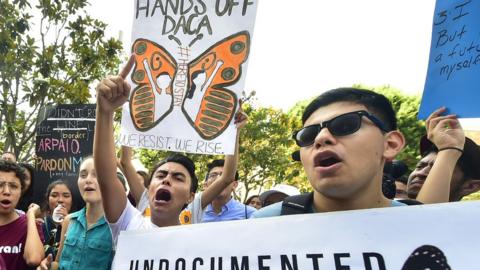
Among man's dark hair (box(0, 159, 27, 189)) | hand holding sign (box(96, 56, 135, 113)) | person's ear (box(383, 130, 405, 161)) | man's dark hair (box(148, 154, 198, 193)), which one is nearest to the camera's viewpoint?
person's ear (box(383, 130, 405, 161))

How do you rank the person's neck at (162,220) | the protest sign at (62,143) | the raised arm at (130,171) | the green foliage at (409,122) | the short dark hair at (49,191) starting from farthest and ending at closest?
the green foliage at (409,122) < the protest sign at (62,143) < the short dark hair at (49,191) < the raised arm at (130,171) < the person's neck at (162,220)

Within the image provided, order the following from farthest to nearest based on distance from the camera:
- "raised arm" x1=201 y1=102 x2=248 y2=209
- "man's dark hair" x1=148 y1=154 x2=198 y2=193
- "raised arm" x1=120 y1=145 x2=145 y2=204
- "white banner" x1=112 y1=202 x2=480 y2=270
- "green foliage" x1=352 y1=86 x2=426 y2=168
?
"green foliage" x1=352 y1=86 x2=426 y2=168 → "raised arm" x1=201 y1=102 x2=248 y2=209 → "raised arm" x1=120 y1=145 x2=145 y2=204 → "man's dark hair" x1=148 y1=154 x2=198 y2=193 → "white banner" x1=112 y1=202 x2=480 y2=270

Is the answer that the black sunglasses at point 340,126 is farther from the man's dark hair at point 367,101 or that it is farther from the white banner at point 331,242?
the white banner at point 331,242

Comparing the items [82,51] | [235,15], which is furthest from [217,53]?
[82,51]

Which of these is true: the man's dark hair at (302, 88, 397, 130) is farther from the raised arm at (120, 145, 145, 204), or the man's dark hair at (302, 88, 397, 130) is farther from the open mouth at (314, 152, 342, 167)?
the raised arm at (120, 145, 145, 204)

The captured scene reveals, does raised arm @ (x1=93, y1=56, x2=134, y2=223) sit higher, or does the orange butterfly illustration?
the orange butterfly illustration

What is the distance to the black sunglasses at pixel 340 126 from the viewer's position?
5.48 feet

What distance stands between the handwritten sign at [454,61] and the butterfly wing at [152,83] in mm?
1547

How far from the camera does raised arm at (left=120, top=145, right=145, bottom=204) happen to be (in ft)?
10.4

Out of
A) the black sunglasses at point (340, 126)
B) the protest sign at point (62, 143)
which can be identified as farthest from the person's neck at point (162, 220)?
the protest sign at point (62, 143)

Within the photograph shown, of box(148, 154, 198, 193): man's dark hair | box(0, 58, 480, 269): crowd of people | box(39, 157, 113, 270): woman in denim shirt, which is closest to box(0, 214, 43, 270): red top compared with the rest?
box(0, 58, 480, 269): crowd of people

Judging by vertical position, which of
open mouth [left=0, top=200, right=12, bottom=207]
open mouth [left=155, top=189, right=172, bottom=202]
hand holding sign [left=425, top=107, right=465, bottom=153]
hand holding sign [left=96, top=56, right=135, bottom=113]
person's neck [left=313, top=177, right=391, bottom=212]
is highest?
hand holding sign [left=96, top=56, right=135, bottom=113]

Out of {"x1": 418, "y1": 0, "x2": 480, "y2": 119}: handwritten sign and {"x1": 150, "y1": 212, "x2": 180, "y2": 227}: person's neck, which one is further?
{"x1": 150, "y1": 212, "x2": 180, "y2": 227}: person's neck

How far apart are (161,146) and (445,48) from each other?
1.71m
